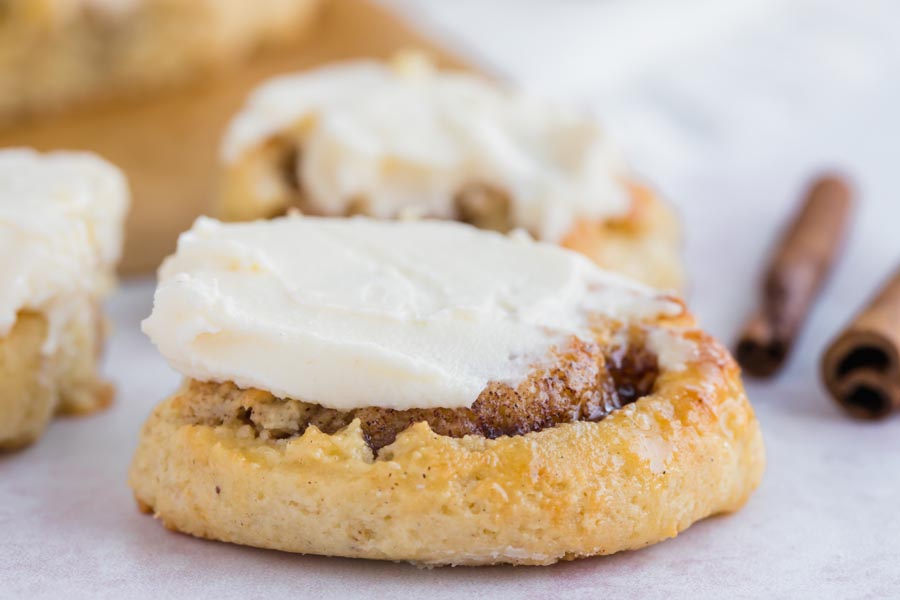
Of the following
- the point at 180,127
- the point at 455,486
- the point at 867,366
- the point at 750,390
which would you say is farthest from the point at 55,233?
the point at 867,366

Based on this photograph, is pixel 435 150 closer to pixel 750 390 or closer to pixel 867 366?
pixel 750 390

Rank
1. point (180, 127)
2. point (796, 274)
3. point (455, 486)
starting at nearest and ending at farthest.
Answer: point (455, 486) → point (796, 274) → point (180, 127)

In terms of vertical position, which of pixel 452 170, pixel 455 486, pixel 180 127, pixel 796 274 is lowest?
pixel 180 127

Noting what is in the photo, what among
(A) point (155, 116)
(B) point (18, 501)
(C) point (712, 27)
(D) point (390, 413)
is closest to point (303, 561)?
(D) point (390, 413)

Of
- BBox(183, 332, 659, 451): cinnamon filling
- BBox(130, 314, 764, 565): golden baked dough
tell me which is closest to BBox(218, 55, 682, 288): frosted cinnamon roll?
BBox(183, 332, 659, 451): cinnamon filling

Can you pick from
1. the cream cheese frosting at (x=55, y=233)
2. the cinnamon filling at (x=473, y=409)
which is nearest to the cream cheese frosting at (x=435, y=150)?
the cream cheese frosting at (x=55, y=233)

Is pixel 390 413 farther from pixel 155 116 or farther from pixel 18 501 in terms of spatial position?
pixel 155 116

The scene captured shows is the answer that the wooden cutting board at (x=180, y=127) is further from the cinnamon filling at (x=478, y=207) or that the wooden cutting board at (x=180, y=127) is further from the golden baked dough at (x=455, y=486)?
the golden baked dough at (x=455, y=486)

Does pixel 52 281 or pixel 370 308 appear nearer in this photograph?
pixel 370 308
